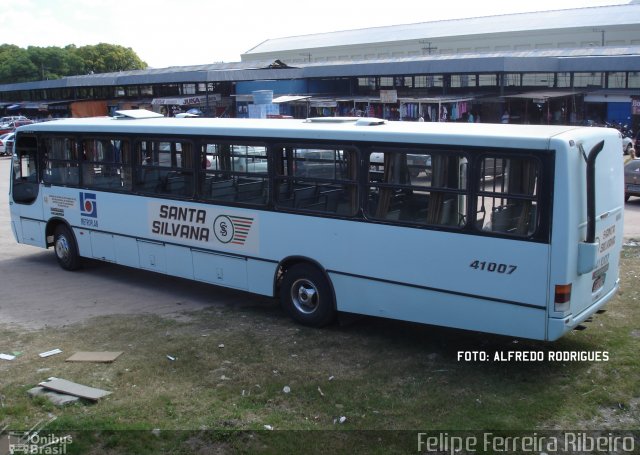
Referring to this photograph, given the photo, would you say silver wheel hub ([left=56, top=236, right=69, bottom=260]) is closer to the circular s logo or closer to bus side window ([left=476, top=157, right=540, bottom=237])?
the circular s logo

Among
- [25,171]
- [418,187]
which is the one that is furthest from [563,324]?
[25,171]

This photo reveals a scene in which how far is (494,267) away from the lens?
729 cm

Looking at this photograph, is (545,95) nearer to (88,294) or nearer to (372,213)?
(88,294)

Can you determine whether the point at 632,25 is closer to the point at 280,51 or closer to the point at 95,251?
the point at 280,51

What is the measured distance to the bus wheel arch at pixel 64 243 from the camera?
41.2 feet

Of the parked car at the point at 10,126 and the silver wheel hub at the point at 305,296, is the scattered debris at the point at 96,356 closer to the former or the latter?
the silver wheel hub at the point at 305,296

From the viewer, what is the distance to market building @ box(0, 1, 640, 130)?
121 ft

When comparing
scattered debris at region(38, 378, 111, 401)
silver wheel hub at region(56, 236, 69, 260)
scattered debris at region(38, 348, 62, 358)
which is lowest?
scattered debris at region(38, 348, 62, 358)

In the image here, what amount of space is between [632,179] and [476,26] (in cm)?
5622

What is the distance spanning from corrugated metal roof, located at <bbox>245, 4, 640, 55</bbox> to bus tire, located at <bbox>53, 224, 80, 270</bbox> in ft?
186

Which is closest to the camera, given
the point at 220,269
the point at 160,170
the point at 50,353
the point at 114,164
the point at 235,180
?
the point at 50,353

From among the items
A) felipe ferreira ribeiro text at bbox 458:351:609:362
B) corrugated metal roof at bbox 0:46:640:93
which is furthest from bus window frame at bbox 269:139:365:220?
corrugated metal roof at bbox 0:46:640:93

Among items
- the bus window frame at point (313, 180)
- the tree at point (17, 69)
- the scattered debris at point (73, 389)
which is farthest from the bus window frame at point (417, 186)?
the tree at point (17, 69)

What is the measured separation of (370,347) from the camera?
838 centimetres
